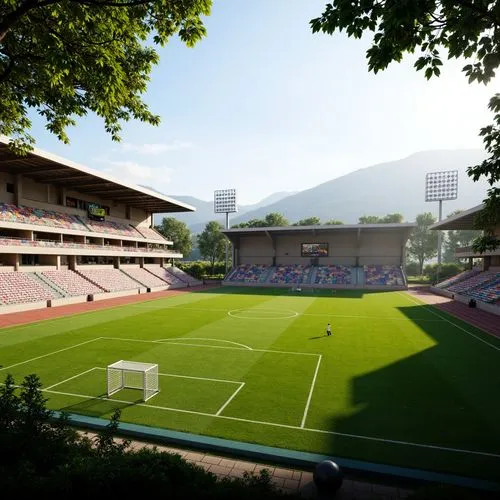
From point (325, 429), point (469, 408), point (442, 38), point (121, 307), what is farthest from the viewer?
point (121, 307)

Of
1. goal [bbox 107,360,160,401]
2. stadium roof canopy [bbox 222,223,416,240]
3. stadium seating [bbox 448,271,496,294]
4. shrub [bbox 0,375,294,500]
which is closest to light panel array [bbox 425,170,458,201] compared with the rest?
stadium roof canopy [bbox 222,223,416,240]

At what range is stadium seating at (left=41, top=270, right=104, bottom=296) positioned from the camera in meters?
36.0

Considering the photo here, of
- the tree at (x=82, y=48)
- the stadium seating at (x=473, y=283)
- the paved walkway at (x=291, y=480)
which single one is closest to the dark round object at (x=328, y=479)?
the paved walkway at (x=291, y=480)

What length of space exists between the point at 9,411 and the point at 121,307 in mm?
27985

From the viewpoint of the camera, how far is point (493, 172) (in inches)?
355

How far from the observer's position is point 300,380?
42.9ft

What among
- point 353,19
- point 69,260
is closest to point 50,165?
point 69,260

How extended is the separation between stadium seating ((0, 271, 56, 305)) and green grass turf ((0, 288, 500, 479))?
854 cm

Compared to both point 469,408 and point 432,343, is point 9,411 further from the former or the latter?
point 432,343

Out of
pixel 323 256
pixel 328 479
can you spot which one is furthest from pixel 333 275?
pixel 328 479

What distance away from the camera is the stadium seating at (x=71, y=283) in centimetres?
3597

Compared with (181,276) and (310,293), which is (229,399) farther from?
(181,276)

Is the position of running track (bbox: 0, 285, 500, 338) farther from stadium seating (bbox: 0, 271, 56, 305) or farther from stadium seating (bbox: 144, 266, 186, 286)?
stadium seating (bbox: 144, 266, 186, 286)

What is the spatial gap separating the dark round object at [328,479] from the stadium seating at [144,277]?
150 feet
